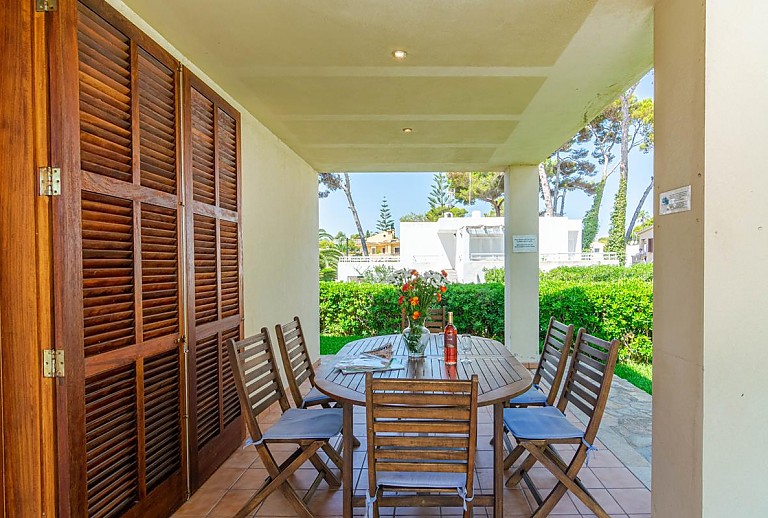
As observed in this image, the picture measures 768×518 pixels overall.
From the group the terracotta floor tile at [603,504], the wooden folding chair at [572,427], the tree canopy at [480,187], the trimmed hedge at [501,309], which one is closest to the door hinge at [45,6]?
the wooden folding chair at [572,427]

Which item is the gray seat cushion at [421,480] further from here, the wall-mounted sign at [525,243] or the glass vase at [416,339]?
the wall-mounted sign at [525,243]

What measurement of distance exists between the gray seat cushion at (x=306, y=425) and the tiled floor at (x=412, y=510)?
1.51 ft

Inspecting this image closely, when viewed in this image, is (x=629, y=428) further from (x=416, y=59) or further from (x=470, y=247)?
(x=470, y=247)

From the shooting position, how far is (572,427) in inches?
90.2

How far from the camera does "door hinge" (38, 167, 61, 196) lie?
1.58 metres

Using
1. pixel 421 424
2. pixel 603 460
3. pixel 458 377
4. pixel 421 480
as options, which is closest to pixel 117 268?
pixel 421 424

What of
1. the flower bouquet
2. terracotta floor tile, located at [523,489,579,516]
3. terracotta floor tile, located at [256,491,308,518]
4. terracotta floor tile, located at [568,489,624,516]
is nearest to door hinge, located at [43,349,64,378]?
terracotta floor tile, located at [256,491,308,518]

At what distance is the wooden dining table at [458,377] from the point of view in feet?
6.72

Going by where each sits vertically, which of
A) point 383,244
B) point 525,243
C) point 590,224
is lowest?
point 525,243

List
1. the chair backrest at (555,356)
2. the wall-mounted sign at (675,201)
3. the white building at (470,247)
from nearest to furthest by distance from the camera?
1. the wall-mounted sign at (675,201)
2. the chair backrest at (555,356)
3. the white building at (470,247)

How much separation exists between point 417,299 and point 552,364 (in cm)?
105

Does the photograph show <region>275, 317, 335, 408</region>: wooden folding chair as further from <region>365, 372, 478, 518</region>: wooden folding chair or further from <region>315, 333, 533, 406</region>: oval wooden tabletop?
<region>365, 372, 478, 518</region>: wooden folding chair

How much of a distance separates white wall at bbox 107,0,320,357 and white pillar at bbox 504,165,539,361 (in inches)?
105

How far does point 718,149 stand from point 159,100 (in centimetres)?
260
